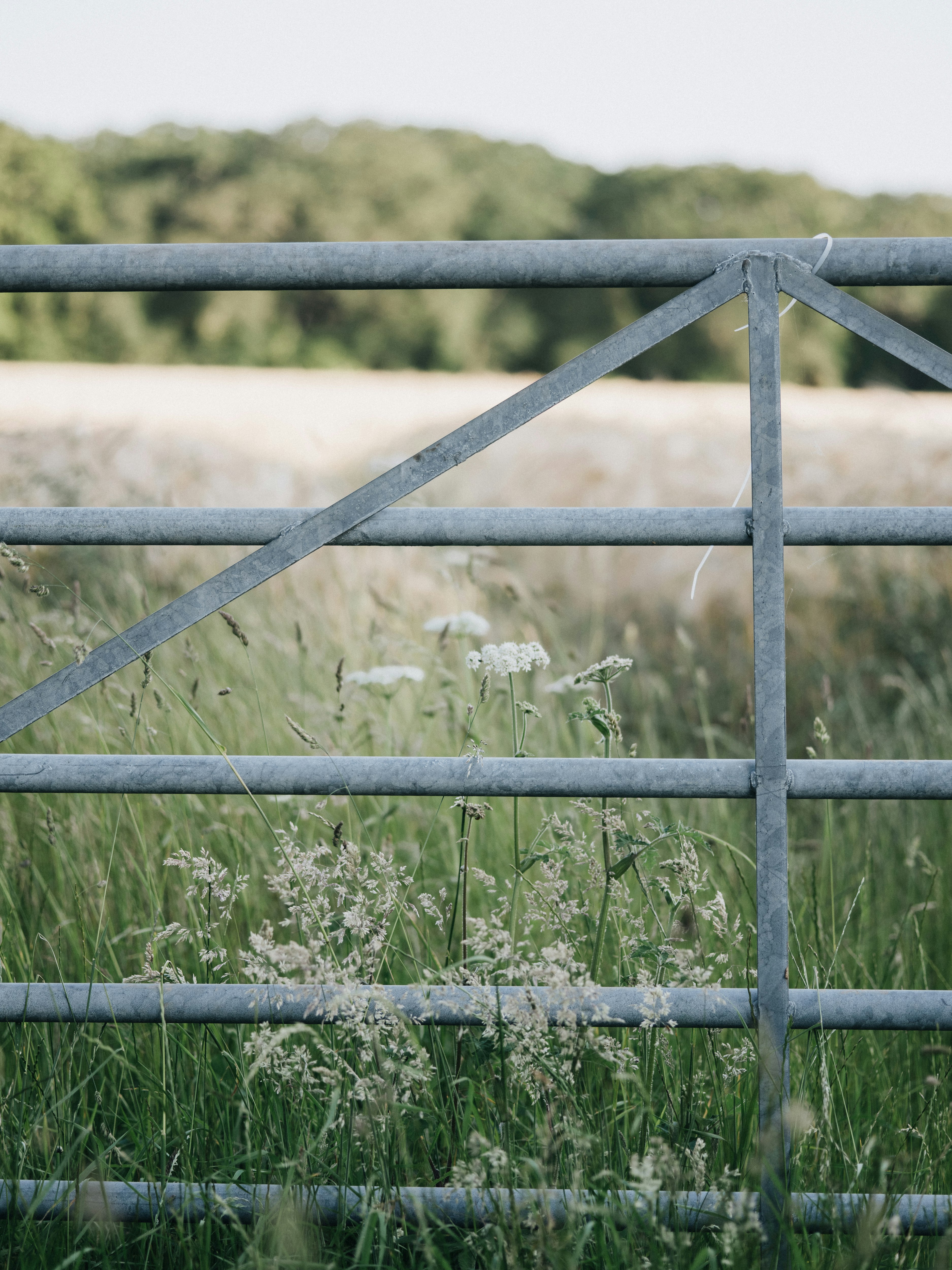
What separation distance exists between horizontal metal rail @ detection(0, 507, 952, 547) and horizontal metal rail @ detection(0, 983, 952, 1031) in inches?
18.6

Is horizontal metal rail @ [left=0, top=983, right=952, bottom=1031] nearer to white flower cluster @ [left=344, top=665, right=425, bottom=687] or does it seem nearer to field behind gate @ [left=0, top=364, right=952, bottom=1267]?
field behind gate @ [left=0, top=364, right=952, bottom=1267]

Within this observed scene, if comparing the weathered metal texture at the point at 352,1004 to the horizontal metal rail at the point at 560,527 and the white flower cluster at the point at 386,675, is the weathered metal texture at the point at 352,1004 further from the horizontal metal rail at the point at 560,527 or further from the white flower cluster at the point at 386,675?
the white flower cluster at the point at 386,675

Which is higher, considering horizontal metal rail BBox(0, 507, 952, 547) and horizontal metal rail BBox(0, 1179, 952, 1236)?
horizontal metal rail BBox(0, 507, 952, 547)

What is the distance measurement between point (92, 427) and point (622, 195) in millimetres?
9634

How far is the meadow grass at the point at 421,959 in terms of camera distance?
0.96m

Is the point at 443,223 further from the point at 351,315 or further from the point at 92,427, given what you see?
the point at 92,427

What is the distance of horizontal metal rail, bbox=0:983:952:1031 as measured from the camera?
3.16ft

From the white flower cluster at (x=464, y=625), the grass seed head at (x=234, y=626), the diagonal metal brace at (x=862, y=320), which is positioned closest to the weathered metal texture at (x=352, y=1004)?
the grass seed head at (x=234, y=626)

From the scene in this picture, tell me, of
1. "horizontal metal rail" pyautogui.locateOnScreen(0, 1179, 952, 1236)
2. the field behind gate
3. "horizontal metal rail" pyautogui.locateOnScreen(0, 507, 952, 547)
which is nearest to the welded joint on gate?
the field behind gate

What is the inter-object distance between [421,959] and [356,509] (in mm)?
864

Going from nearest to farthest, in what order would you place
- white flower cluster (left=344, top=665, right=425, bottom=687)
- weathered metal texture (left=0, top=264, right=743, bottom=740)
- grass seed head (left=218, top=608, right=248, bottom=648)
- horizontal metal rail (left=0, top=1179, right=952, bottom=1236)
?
horizontal metal rail (left=0, top=1179, right=952, bottom=1236)
weathered metal texture (left=0, top=264, right=743, bottom=740)
grass seed head (left=218, top=608, right=248, bottom=648)
white flower cluster (left=344, top=665, right=425, bottom=687)

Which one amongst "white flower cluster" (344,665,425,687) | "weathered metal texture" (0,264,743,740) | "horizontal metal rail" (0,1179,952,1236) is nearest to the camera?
"horizontal metal rail" (0,1179,952,1236)

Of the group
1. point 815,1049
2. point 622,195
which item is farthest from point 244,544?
point 622,195

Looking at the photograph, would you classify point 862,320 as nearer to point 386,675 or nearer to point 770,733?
point 770,733
